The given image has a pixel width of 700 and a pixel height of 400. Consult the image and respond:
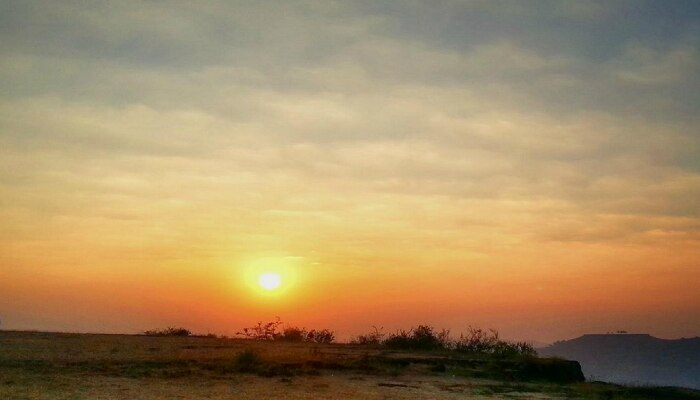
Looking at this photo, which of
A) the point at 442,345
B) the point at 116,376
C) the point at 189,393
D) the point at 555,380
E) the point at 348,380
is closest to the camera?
the point at 189,393

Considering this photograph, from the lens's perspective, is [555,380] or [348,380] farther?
[555,380]

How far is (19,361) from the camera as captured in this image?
16500mm

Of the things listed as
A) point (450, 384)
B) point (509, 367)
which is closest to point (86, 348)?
point (450, 384)

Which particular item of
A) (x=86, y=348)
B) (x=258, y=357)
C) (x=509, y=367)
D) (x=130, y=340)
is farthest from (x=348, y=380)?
(x=130, y=340)

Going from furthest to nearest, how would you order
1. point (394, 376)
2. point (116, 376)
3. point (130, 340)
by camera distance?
point (130, 340), point (394, 376), point (116, 376)

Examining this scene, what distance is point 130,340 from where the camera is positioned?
25.6 meters

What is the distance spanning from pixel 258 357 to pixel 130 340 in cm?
813

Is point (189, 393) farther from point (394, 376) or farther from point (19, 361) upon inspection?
point (394, 376)

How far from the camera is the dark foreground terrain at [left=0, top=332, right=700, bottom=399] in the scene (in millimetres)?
13883

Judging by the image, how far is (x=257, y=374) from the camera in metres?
17.7

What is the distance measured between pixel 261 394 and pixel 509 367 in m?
11.7

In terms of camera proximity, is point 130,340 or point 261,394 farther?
point 130,340

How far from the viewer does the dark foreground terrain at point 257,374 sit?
13.9 meters

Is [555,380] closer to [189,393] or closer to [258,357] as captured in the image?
[258,357]
